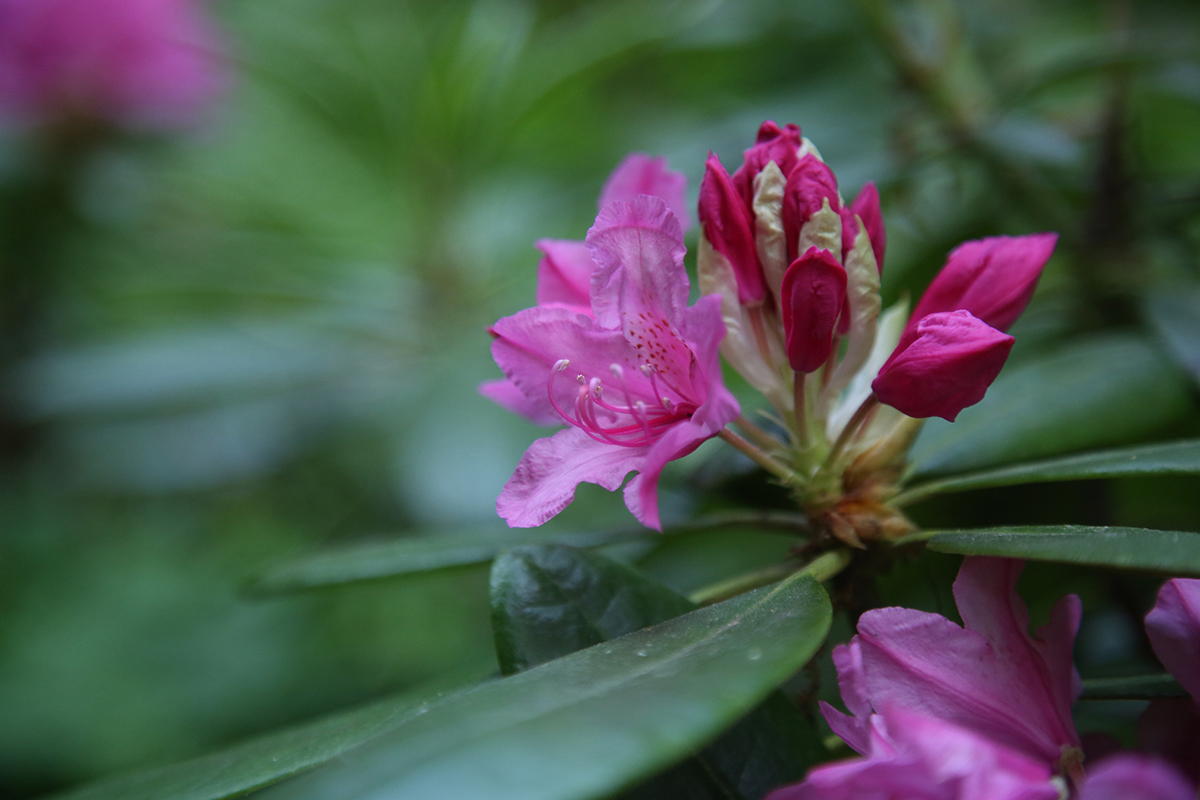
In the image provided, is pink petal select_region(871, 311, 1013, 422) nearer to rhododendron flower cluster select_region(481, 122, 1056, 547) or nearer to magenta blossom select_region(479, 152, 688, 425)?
rhododendron flower cluster select_region(481, 122, 1056, 547)

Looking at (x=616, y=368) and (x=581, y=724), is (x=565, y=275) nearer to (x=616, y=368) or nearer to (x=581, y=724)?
(x=616, y=368)

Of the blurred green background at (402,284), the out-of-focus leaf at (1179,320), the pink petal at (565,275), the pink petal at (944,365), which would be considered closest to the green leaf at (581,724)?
the pink petal at (944,365)

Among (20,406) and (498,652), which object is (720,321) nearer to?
(498,652)

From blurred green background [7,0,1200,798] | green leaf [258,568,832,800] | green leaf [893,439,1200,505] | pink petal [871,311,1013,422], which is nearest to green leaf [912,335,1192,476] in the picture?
blurred green background [7,0,1200,798]

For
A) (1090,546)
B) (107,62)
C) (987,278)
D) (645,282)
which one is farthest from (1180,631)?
(107,62)

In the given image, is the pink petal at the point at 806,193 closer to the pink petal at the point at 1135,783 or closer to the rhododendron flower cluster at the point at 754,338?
the rhododendron flower cluster at the point at 754,338

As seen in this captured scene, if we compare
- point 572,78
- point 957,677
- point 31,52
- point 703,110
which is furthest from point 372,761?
point 31,52

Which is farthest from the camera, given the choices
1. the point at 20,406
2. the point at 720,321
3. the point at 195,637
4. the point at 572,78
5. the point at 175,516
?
the point at 175,516
